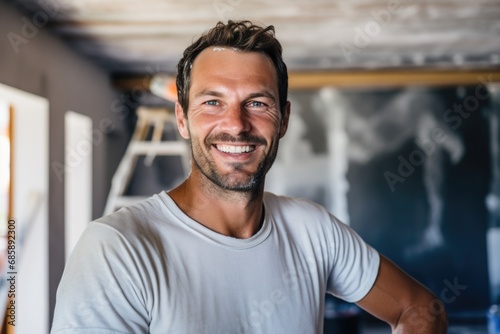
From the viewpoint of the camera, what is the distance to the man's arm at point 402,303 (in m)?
1.53

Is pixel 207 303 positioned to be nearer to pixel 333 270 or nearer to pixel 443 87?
pixel 333 270

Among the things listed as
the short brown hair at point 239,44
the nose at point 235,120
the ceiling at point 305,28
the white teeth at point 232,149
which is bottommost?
the white teeth at point 232,149

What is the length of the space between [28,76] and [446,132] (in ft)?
16.0

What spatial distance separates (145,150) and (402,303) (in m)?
5.46

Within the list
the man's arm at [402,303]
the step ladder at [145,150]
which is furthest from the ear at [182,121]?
the step ladder at [145,150]

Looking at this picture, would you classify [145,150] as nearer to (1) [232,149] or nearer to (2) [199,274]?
(1) [232,149]

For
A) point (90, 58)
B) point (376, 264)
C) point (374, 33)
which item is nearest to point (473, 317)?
point (374, 33)

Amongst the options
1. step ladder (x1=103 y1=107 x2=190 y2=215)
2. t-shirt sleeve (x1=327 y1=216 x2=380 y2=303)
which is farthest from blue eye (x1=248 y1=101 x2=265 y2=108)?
step ladder (x1=103 y1=107 x2=190 y2=215)

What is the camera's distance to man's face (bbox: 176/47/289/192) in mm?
1394

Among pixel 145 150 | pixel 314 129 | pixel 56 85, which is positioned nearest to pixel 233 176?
pixel 56 85

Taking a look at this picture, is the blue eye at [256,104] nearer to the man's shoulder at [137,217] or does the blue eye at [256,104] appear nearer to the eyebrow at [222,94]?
the eyebrow at [222,94]

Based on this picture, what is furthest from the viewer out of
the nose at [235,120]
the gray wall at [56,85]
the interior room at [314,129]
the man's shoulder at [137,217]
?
the interior room at [314,129]

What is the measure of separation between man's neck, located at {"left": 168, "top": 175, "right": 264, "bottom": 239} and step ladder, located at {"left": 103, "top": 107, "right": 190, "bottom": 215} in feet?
16.0

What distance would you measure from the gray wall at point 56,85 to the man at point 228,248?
275cm
